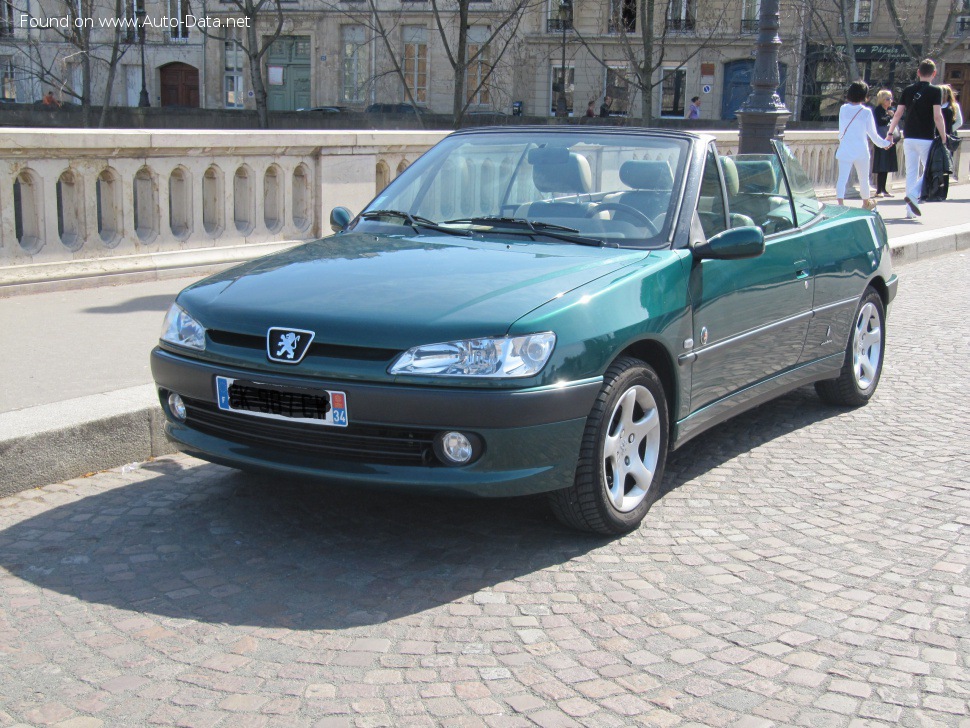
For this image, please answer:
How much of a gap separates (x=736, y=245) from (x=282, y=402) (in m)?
1.96

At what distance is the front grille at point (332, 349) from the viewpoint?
3961mm

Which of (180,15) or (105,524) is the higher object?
(180,15)

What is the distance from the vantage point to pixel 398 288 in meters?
4.28

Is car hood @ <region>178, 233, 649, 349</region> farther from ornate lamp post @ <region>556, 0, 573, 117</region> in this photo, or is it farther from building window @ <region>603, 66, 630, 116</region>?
building window @ <region>603, 66, 630, 116</region>

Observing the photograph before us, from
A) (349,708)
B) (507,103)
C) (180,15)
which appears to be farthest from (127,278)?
(180,15)

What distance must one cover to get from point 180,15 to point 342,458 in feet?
191

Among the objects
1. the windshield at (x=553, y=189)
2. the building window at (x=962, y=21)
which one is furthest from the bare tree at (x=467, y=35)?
the windshield at (x=553, y=189)

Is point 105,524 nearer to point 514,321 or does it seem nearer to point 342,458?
point 342,458

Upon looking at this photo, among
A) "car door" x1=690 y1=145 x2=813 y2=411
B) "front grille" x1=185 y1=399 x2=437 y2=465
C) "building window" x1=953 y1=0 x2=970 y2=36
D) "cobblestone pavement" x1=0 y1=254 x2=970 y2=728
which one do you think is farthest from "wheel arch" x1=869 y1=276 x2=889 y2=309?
"building window" x1=953 y1=0 x2=970 y2=36

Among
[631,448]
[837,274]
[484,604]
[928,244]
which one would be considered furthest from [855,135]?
[484,604]

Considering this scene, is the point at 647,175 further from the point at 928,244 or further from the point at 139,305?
the point at 928,244

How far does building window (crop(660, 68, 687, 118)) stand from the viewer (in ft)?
180

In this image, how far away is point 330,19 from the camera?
183 ft

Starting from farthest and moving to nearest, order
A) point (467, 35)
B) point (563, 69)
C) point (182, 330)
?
point (563, 69) → point (467, 35) → point (182, 330)
